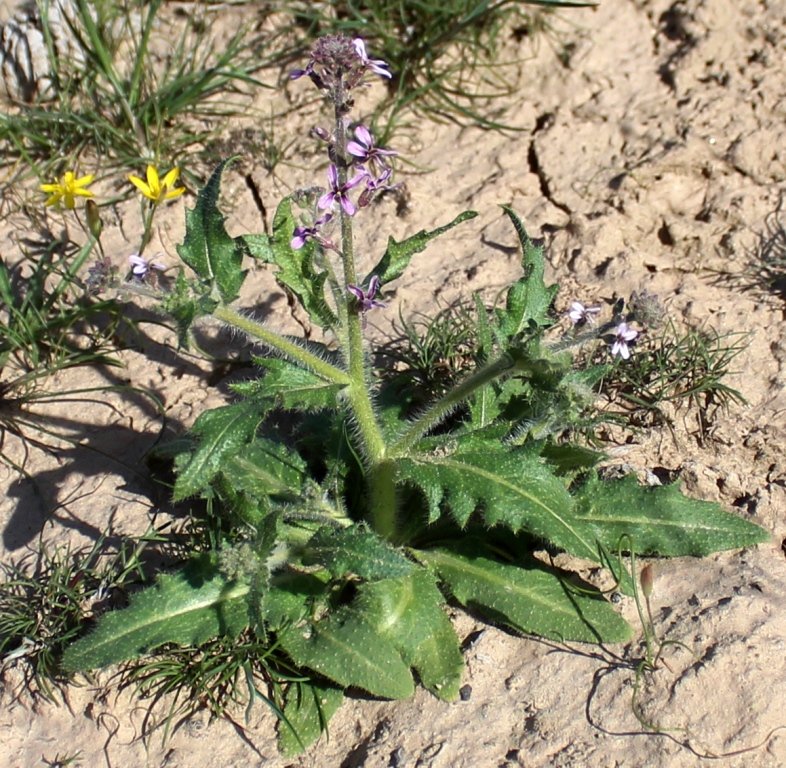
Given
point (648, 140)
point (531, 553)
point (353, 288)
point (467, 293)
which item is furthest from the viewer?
point (648, 140)

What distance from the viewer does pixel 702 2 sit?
16.4 feet

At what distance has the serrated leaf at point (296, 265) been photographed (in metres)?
2.89

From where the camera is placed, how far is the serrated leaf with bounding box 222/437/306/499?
3.26 m

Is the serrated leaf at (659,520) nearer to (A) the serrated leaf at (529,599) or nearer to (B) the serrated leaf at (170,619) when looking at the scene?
(A) the serrated leaf at (529,599)

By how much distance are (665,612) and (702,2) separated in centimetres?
369

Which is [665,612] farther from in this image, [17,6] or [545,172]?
[17,6]

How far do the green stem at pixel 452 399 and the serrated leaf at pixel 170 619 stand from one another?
805 mm

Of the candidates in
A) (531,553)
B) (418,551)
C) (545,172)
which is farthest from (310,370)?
(545,172)

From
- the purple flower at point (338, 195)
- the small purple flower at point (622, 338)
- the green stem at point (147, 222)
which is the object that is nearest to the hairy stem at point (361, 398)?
the purple flower at point (338, 195)

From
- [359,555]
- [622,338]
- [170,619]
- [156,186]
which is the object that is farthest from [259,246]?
[156,186]

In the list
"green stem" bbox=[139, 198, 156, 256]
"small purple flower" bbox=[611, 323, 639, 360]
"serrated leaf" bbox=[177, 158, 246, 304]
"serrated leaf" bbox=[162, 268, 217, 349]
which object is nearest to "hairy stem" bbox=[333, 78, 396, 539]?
"serrated leaf" bbox=[177, 158, 246, 304]

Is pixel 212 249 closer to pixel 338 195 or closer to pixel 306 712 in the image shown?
pixel 338 195

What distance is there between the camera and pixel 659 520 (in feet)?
10.3

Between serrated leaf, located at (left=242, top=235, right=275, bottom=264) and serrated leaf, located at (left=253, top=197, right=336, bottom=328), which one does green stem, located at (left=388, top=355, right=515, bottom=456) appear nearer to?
serrated leaf, located at (left=253, top=197, right=336, bottom=328)
